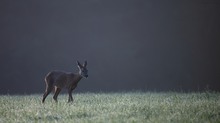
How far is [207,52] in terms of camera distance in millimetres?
37375

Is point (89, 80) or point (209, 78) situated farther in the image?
point (89, 80)

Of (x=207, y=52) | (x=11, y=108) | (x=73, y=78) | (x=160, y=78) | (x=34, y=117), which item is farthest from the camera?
(x=207, y=52)

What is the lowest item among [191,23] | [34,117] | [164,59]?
[34,117]

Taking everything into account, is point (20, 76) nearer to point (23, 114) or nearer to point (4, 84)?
point (4, 84)

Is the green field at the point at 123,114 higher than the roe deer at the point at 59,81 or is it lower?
lower

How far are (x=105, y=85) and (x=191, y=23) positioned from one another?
8.66m

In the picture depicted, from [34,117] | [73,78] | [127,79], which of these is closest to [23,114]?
[34,117]

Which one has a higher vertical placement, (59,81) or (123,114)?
(59,81)

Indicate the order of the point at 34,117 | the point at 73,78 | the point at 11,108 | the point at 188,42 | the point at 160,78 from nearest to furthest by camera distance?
the point at 34,117, the point at 11,108, the point at 73,78, the point at 160,78, the point at 188,42

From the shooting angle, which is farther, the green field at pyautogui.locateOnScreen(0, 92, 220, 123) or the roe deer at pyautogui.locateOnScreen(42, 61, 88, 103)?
the roe deer at pyautogui.locateOnScreen(42, 61, 88, 103)

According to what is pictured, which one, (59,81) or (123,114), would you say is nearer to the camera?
(123,114)

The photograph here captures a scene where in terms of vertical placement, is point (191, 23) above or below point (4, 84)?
above

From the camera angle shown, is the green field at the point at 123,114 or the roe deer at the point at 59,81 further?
the roe deer at the point at 59,81

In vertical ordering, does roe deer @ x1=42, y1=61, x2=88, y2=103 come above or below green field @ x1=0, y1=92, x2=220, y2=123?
above
